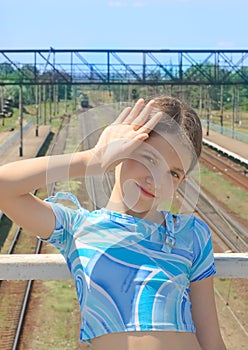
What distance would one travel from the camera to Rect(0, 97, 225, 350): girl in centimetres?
145

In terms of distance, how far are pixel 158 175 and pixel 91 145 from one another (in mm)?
190

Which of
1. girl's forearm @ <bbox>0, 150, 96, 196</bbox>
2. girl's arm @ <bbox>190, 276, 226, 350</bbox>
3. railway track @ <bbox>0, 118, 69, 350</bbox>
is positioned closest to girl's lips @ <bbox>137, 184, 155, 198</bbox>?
girl's forearm @ <bbox>0, 150, 96, 196</bbox>

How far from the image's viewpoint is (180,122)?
1518mm

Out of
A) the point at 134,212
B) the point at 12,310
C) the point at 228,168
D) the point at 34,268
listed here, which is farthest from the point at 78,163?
the point at 228,168

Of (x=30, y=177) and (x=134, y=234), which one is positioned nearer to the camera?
(x=30, y=177)

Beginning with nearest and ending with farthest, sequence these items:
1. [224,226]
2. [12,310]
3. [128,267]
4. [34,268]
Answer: [128,267] < [34,268] < [12,310] < [224,226]

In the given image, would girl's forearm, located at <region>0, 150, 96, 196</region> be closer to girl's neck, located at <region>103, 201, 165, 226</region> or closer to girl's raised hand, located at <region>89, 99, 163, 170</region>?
girl's raised hand, located at <region>89, 99, 163, 170</region>

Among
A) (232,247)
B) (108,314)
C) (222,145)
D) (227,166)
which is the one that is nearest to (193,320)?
(108,314)

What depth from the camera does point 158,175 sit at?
1.49m

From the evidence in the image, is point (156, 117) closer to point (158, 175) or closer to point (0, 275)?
point (158, 175)

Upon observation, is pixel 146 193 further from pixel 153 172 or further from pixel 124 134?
pixel 124 134

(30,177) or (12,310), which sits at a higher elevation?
(30,177)

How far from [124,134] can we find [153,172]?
0.13 meters

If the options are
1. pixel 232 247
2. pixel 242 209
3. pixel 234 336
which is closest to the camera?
pixel 234 336
